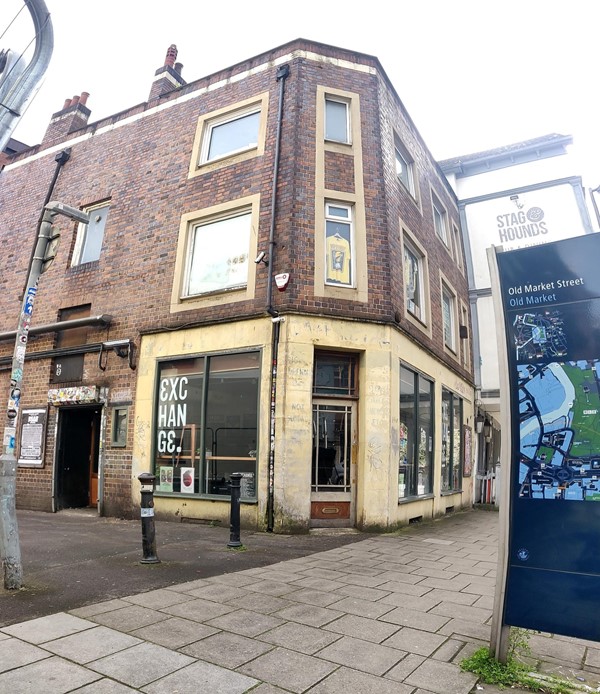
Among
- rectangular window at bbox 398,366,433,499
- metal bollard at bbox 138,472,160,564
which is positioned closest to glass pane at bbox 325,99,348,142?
rectangular window at bbox 398,366,433,499

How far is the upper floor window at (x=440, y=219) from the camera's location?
15683 millimetres

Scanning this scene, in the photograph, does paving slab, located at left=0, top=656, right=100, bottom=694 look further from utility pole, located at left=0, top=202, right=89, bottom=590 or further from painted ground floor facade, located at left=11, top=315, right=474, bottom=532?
painted ground floor facade, located at left=11, top=315, right=474, bottom=532

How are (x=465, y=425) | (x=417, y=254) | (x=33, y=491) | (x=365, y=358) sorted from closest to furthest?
(x=365, y=358) → (x=33, y=491) → (x=417, y=254) → (x=465, y=425)

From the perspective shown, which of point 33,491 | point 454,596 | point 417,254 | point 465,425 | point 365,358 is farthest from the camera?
point 465,425

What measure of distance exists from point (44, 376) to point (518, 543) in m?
11.6

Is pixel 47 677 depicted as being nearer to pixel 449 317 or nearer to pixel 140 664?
pixel 140 664

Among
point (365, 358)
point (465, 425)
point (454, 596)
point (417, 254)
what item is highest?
point (417, 254)

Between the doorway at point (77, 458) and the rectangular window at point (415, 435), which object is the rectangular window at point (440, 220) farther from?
the doorway at point (77, 458)

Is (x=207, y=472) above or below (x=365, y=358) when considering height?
below

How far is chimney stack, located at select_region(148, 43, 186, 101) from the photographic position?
Answer: 1351cm

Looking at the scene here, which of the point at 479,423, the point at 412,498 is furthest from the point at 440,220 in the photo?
the point at 412,498

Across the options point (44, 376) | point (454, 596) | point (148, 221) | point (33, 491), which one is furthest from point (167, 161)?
point (454, 596)

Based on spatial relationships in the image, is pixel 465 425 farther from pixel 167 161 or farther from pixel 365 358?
pixel 167 161

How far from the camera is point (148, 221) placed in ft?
38.2
